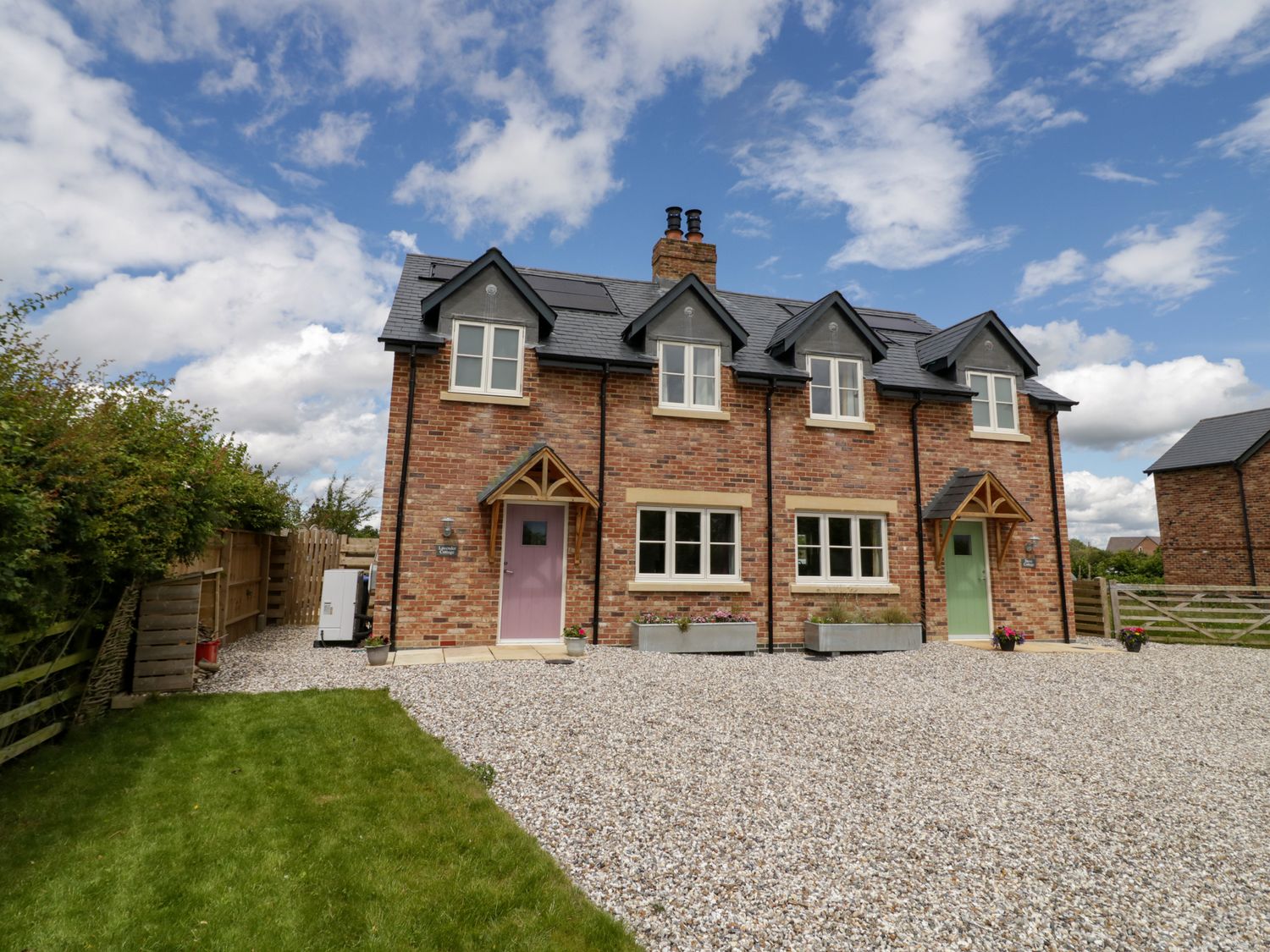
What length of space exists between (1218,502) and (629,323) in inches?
1007

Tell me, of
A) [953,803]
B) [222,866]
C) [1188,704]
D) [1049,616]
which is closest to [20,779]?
[222,866]

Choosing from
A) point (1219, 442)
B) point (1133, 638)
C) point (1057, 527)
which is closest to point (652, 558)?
point (1057, 527)

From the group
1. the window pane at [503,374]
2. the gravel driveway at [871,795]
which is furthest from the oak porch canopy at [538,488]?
the gravel driveway at [871,795]

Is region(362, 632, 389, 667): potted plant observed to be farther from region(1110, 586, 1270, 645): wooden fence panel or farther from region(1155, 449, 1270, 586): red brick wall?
region(1155, 449, 1270, 586): red brick wall

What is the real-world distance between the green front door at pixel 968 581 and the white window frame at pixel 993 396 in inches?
96.7

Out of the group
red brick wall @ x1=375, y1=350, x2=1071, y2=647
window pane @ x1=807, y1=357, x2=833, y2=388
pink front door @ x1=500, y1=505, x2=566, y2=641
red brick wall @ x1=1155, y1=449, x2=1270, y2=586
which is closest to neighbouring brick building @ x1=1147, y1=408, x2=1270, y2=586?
red brick wall @ x1=1155, y1=449, x2=1270, y2=586

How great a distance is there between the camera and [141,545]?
7031mm

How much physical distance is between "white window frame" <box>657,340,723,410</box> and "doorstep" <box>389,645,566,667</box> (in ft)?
17.7

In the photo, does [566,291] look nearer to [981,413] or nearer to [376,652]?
[376,652]

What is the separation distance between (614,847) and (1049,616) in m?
14.3

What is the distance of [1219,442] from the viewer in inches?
1020

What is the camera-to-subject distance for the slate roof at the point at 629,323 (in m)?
12.6

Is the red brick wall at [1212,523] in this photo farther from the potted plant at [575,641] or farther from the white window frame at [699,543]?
the potted plant at [575,641]

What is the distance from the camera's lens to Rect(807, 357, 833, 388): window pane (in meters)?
14.3
